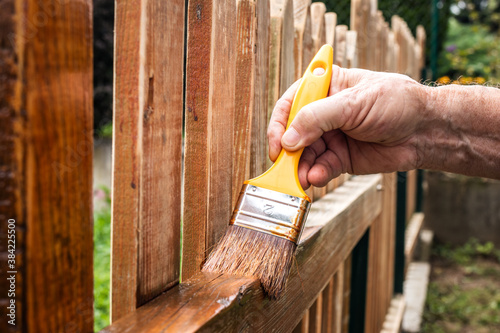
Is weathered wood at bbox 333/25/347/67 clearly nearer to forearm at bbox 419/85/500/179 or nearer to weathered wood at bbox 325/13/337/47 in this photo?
weathered wood at bbox 325/13/337/47

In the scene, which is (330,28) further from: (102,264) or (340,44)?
(102,264)

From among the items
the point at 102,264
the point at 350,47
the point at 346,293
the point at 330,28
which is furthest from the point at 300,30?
the point at 102,264

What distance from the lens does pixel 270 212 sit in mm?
1168

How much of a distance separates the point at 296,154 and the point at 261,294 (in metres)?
0.41

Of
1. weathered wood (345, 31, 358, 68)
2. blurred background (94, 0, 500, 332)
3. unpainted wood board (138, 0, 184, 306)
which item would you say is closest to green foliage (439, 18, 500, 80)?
blurred background (94, 0, 500, 332)

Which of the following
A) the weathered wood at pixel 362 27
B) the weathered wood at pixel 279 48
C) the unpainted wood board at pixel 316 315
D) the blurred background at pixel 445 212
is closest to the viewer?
the weathered wood at pixel 279 48

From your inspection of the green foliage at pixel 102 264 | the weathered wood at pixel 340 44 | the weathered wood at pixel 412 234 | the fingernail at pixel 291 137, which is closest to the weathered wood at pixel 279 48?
the fingernail at pixel 291 137

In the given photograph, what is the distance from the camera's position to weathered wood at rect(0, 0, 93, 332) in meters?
0.57

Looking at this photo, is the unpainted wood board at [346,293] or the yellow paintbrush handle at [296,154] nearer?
the yellow paintbrush handle at [296,154]

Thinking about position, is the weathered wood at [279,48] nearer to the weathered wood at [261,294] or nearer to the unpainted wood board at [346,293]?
the weathered wood at [261,294]

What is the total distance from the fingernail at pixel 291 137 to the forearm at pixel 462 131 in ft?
1.76

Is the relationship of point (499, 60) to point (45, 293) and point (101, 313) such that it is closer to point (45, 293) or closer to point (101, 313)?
point (101, 313)

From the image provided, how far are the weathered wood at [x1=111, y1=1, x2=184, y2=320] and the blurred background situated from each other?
302 centimetres

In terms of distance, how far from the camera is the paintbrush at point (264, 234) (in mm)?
1137
